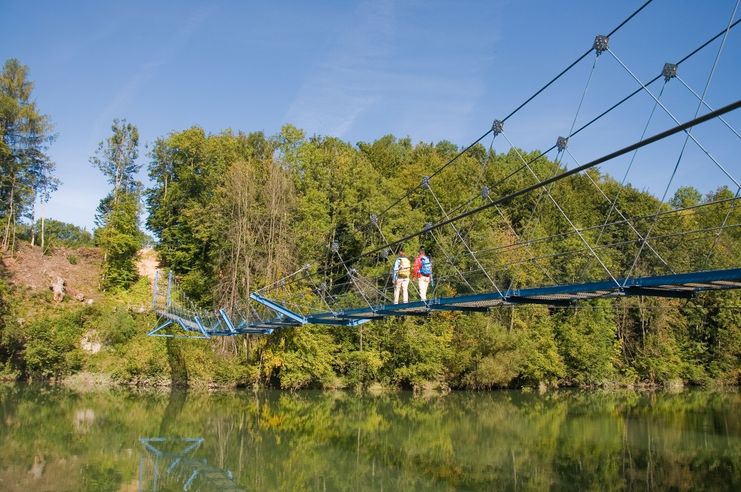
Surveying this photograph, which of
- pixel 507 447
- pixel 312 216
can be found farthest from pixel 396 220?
pixel 507 447

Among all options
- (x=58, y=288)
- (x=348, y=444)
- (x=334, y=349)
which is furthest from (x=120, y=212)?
(x=348, y=444)

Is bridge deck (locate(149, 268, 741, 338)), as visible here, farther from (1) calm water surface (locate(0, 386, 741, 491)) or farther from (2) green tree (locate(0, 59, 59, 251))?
(2) green tree (locate(0, 59, 59, 251))

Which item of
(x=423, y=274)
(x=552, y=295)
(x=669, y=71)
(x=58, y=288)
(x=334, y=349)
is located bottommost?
(x=334, y=349)

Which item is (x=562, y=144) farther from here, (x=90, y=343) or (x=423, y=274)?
(x=90, y=343)

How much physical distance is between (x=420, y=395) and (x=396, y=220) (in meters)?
6.19

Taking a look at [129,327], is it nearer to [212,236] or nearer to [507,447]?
[212,236]

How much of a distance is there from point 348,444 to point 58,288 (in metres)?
16.1

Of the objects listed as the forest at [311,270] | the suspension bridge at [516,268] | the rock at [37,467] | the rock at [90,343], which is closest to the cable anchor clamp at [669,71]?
the suspension bridge at [516,268]

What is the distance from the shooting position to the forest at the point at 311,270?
65.8ft

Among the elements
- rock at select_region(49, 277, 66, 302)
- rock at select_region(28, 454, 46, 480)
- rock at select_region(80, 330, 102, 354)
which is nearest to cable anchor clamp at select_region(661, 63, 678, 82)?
rock at select_region(28, 454, 46, 480)

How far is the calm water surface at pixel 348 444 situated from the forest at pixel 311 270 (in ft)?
9.02

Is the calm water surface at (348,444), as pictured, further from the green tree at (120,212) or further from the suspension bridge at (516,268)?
the green tree at (120,212)

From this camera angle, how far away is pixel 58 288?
2322cm

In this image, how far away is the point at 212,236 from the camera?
22688 millimetres
